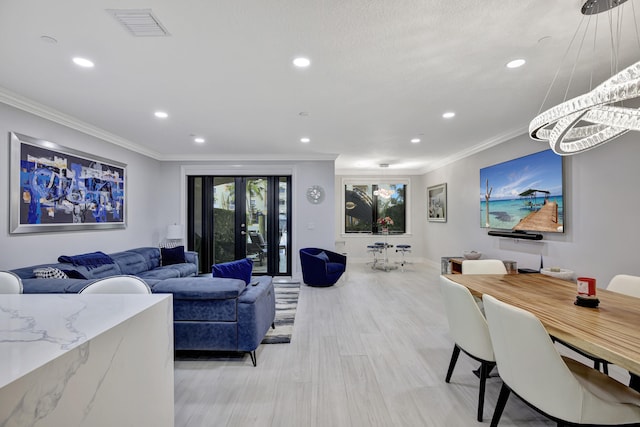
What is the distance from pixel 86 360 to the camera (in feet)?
2.95

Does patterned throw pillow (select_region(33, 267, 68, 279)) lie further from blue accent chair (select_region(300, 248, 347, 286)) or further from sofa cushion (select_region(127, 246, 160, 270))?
blue accent chair (select_region(300, 248, 347, 286))

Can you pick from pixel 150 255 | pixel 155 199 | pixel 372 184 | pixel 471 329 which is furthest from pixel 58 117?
pixel 372 184

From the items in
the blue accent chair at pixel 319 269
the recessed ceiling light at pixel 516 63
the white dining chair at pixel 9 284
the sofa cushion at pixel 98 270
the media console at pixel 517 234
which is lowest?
the blue accent chair at pixel 319 269

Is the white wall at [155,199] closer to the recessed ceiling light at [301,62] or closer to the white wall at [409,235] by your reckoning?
the white wall at [409,235]

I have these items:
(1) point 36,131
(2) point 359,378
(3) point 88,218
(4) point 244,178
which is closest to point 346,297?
(2) point 359,378

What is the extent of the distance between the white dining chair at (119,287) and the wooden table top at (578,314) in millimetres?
2262

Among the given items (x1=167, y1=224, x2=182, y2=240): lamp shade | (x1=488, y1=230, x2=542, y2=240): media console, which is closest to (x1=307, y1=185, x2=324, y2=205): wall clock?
(x1=167, y1=224, x2=182, y2=240): lamp shade

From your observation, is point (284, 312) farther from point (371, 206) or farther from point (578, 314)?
point (371, 206)

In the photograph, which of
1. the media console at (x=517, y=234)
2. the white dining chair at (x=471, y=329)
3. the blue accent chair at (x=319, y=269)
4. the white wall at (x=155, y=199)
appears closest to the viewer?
the white dining chair at (x=471, y=329)

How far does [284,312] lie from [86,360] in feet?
10.8

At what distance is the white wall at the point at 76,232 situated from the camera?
10.3 feet

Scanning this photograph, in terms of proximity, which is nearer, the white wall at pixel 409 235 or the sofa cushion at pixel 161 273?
the sofa cushion at pixel 161 273

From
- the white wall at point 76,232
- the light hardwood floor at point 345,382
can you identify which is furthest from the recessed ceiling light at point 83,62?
the light hardwood floor at point 345,382

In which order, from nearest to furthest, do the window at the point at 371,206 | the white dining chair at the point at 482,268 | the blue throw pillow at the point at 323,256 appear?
the white dining chair at the point at 482,268
the blue throw pillow at the point at 323,256
the window at the point at 371,206
